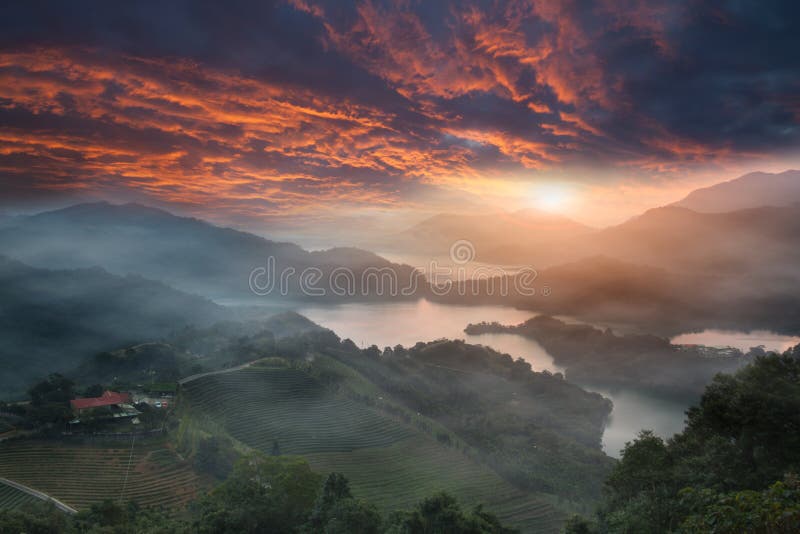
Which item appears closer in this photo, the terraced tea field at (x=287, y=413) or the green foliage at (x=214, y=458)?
the green foliage at (x=214, y=458)

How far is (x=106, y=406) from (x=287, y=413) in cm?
1102

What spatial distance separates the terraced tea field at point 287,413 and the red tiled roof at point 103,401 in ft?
12.3

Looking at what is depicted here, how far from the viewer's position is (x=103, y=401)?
1005 inches

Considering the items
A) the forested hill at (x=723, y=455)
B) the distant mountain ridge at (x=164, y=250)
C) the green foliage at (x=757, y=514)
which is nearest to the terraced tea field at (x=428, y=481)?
the forested hill at (x=723, y=455)

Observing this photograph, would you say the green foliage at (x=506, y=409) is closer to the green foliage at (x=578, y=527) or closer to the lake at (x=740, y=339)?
the green foliage at (x=578, y=527)

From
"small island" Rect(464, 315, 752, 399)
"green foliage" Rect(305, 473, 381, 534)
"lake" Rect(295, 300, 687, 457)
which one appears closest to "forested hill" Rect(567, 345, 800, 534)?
"green foliage" Rect(305, 473, 381, 534)

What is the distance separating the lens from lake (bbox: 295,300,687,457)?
137ft

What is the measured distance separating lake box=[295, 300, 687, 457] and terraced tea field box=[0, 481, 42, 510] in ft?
126

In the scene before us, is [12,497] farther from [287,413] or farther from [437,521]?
[437,521]

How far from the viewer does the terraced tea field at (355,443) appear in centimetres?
2412

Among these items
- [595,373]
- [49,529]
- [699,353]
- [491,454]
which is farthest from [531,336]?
[49,529]

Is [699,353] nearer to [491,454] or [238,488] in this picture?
[491,454]

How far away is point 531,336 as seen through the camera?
250ft

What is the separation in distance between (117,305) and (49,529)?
200 ft
